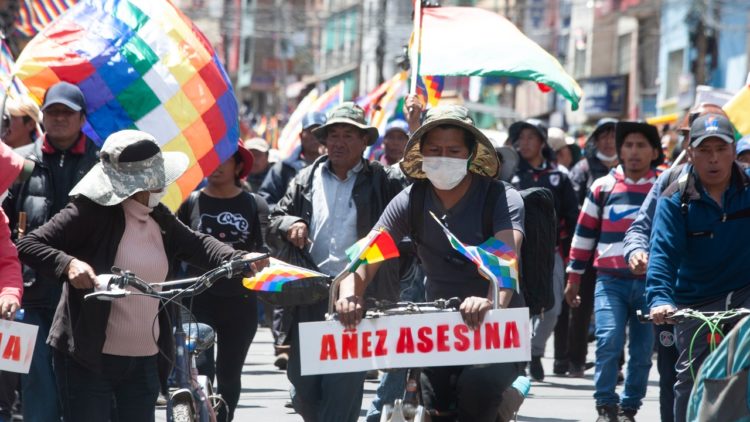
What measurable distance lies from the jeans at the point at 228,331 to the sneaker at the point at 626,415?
2488 millimetres

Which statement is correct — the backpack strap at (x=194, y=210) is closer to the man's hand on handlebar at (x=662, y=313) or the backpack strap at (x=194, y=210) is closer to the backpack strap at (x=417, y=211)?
the backpack strap at (x=417, y=211)

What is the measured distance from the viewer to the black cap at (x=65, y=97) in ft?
26.7

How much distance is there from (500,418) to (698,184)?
146 cm

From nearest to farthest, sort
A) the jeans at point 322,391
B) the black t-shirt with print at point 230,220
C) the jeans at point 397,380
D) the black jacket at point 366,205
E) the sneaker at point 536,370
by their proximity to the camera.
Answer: the jeans at point 322,391, the black jacket at point 366,205, the jeans at point 397,380, the black t-shirt with print at point 230,220, the sneaker at point 536,370

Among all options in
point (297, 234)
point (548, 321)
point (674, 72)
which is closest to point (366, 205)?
point (297, 234)

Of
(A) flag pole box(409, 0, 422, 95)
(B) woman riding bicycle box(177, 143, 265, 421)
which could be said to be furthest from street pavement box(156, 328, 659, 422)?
(A) flag pole box(409, 0, 422, 95)

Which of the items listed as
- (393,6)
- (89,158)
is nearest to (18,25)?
(89,158)

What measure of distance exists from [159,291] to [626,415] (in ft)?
13.6

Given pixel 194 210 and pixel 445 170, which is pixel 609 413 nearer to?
pixel 194 210

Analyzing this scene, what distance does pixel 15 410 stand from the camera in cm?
1015

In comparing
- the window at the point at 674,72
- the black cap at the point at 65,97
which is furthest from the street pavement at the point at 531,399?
the window at the point at 674,72

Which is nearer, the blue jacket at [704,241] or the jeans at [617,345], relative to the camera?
the blue jacket at [704,241]

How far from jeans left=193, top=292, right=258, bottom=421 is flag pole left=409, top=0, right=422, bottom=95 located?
5.40 ft

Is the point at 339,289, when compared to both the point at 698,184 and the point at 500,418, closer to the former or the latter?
the point at 500,418
